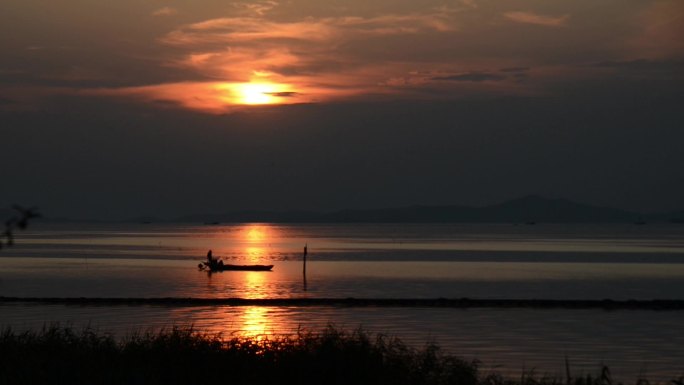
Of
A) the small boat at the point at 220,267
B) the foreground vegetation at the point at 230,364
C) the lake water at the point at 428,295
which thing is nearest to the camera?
the foreground vegetation at the point at 230,364

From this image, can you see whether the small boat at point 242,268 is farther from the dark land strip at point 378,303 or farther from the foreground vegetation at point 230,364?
the foreground vegetation at point 230,364

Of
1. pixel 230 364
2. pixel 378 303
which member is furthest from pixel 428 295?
pixel 230 364

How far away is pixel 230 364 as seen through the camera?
779 inches

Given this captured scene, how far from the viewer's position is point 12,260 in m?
110

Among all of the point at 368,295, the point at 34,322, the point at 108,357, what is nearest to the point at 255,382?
the point at 108,357

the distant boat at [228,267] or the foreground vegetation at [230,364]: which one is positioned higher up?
the distant boat at [228,267]

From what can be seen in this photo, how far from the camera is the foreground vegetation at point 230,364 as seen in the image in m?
18.1

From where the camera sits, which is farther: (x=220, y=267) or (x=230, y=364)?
(x=220, y=267)

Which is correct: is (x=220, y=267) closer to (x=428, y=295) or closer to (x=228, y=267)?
(x=228, y=267)

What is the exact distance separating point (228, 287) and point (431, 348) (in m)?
49.3

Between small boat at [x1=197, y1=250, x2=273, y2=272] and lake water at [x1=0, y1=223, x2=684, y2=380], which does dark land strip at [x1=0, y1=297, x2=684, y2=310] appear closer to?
lake water at [x1=0, y1=223, x2=684, y2=380]

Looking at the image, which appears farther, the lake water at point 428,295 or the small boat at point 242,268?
the small boat at point 242,268

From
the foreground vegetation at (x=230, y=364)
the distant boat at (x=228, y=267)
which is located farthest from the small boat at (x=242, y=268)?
the foreground vegetation at (x=230, y=364)

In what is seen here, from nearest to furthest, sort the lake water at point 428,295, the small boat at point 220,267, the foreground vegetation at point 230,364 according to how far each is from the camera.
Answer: the foreground vegetation at point 230,364 → the lake water at point 428,295 → the small boat at point 220,267
